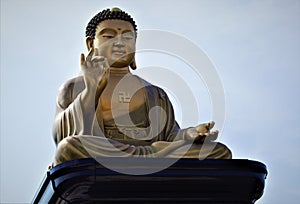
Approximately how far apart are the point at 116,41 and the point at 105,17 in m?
0.32

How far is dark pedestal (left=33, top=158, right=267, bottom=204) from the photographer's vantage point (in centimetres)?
467

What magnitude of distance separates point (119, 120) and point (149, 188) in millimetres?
1202

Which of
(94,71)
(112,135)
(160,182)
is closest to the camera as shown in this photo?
(160,182)

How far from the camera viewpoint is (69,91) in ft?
19.5

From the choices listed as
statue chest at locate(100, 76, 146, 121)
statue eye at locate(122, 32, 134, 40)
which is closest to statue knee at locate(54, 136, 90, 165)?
statue chest at locate(100, 76, 146, 121)

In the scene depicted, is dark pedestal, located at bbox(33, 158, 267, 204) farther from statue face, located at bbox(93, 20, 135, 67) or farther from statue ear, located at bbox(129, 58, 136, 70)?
statue ear, located at bbox(129, 58, 136, 70)

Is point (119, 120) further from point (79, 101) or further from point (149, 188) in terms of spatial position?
point (149, 188)

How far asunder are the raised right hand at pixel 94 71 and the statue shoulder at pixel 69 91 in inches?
30.4

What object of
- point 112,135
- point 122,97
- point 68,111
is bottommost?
point 112,135

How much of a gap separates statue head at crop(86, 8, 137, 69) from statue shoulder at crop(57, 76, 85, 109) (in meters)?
0.37

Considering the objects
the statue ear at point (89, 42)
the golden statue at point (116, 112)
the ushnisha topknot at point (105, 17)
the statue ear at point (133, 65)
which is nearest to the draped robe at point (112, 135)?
the golden statue at point (116, 112)

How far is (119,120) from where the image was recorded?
586 cm

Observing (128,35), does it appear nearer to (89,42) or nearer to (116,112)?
(89,42)

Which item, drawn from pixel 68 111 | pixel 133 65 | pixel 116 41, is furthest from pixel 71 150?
pixel 133 65
